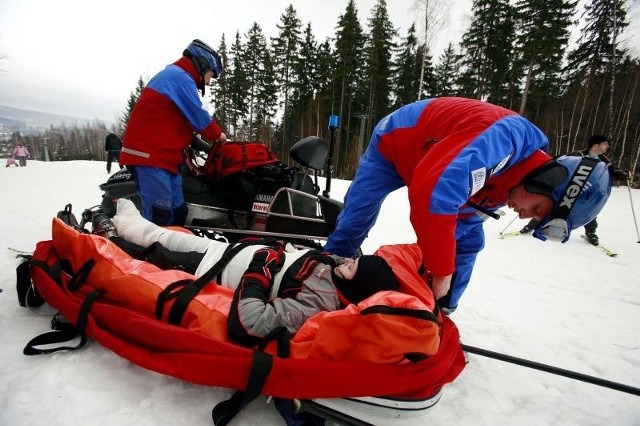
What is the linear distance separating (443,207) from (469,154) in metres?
0.26

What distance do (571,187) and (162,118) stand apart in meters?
3.02

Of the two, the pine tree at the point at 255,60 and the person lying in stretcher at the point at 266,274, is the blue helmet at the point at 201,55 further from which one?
the pine tree at the point at 255,60

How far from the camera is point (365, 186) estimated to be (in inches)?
94.1

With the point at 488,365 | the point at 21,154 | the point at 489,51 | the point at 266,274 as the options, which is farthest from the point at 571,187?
the point at 489,51

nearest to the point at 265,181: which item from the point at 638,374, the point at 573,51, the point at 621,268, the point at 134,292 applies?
the point at 134,292

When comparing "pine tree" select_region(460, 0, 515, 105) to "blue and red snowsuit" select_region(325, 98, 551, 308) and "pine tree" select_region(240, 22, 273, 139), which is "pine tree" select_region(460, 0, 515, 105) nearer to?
"pine tree" select_region(240, 22, 273, 139)

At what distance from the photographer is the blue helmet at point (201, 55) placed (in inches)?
117

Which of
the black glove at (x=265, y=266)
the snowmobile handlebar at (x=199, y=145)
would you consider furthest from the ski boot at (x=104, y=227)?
the black glove at (x=265, y=266)

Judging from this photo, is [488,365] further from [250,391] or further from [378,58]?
[378,58]

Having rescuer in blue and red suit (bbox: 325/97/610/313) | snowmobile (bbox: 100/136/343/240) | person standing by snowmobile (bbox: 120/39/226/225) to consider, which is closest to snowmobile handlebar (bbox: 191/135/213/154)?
snowmobile (bbox: 100/136/343/240)

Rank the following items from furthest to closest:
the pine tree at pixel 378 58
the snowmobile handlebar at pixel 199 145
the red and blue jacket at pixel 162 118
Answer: the pine tree at pixel 378 58 → the snowmobile handlebar at pixel 199 145 → the red and blue jacket at pixel 162 118

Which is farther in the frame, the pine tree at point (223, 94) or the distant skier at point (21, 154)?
the pine tree at point (223, 94)

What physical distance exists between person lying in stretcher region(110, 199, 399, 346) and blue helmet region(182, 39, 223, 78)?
1.49 meters

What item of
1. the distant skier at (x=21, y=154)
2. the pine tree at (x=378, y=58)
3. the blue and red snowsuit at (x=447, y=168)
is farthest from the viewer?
the pine tree at (x=378, y=58)
